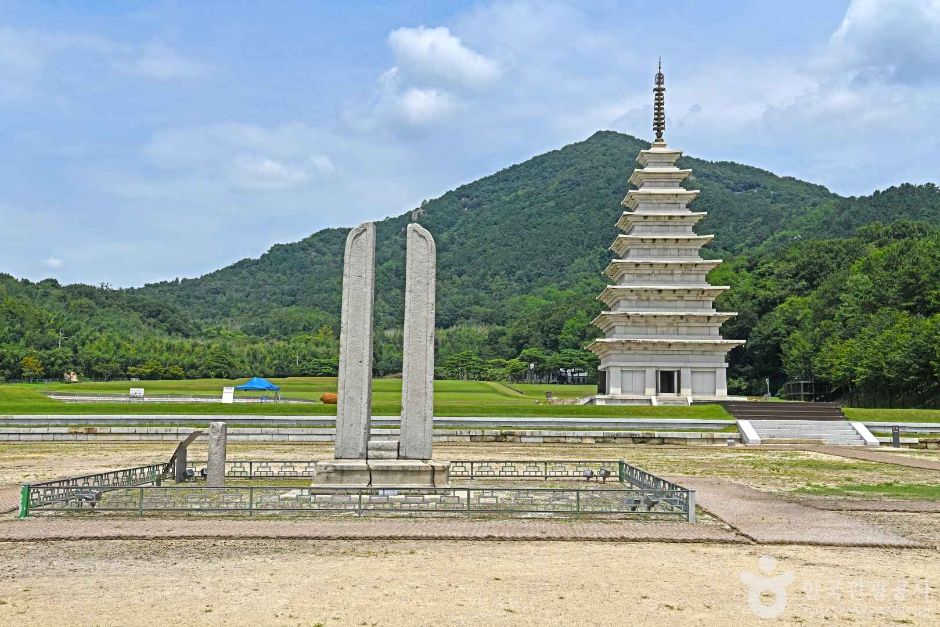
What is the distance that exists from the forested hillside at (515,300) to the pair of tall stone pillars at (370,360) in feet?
5.43

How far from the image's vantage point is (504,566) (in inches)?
397

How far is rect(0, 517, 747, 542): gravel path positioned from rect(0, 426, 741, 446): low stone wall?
2200 cm

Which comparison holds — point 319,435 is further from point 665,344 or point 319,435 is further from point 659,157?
Result: point 659,157

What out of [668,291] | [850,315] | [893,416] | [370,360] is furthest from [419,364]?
[850,315]

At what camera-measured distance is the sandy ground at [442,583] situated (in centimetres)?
798

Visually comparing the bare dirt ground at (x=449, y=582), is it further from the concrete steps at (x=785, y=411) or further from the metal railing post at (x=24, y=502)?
the concrete steps at (x=785, y=411)

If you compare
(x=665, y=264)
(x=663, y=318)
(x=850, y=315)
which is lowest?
(x=663, y=318)

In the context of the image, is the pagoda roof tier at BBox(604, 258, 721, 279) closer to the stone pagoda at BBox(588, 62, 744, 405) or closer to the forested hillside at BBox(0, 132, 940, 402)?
the stone pagoda at BBox(588, 62, 744, 405)

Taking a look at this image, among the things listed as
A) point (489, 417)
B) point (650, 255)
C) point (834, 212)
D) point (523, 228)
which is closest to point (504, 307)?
point (523, 228)

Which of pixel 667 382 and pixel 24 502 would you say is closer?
pixel 24 502

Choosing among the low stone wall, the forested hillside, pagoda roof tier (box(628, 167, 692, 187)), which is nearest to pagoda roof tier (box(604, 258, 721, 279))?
pagoda roof tier (box(628, 167, 692, 187))

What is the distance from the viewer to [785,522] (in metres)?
13.8

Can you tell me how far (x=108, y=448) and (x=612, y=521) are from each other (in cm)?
2383

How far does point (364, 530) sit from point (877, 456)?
2368cm
